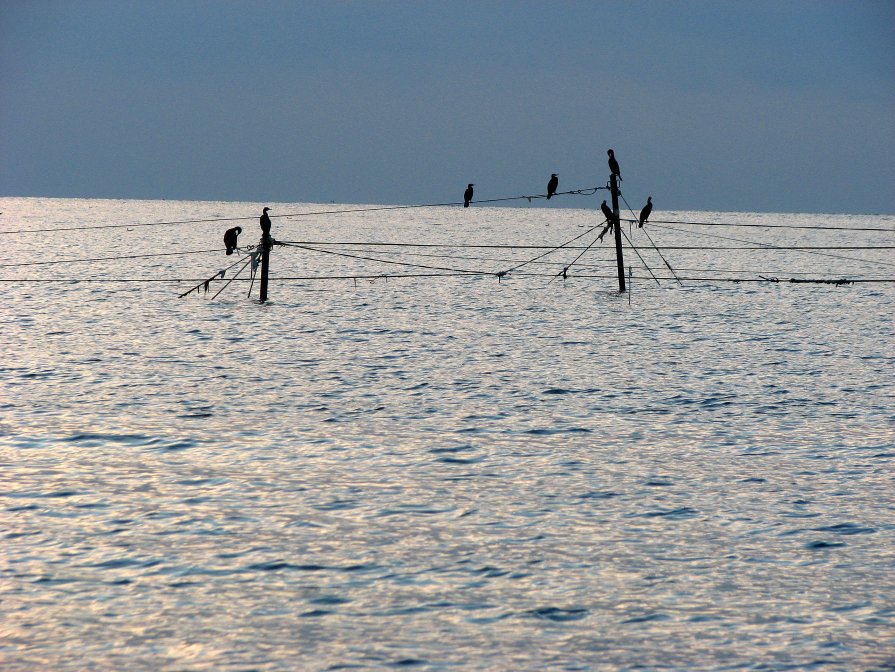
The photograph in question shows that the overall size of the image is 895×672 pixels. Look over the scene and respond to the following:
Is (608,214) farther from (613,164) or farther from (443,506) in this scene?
(443,506)

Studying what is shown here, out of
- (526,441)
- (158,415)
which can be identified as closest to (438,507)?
(526,441)

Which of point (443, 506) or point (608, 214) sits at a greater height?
point (608, 214)

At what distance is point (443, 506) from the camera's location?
16094 millimetres

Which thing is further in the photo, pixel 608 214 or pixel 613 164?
pixel 608 214

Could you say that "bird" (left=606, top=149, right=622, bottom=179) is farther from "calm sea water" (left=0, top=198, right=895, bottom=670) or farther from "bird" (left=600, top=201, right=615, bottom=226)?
"calm sea water" (left=0, top=198, right=895, bottom=670)

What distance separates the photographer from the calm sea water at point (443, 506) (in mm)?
11195

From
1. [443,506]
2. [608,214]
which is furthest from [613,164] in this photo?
[443,506]

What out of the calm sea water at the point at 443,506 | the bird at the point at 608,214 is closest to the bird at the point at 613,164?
the bird at the point at 608,214

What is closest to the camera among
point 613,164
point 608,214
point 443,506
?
point 443,506

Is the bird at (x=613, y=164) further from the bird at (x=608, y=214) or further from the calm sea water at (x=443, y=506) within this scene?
the calm sea water at (x=443, y=506)

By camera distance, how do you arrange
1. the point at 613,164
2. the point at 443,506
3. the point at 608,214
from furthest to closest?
the point at 608,214 → the point at 613,164 → the point at 443,506

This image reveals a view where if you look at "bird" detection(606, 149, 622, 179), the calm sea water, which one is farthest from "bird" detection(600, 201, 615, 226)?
the calm sea water

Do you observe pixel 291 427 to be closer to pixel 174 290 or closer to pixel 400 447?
pixel 400 447

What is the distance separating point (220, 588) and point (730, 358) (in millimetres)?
24974
